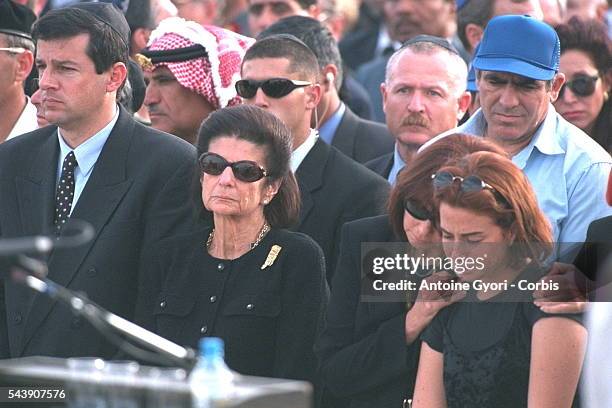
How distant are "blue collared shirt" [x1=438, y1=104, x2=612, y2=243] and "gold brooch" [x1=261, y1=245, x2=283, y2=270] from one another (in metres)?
0.74

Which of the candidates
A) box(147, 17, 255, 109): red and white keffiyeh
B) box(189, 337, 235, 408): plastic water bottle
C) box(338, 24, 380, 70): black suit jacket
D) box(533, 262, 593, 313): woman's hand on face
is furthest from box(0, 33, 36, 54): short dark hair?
box(338, 24, 380, 70): black suit jacket

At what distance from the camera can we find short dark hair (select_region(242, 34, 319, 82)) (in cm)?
622

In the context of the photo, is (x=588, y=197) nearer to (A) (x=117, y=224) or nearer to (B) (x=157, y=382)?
(A) (x=117, y=224)

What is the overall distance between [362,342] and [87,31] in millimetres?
1809

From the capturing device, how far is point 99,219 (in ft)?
17.3

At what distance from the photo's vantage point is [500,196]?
425 cm

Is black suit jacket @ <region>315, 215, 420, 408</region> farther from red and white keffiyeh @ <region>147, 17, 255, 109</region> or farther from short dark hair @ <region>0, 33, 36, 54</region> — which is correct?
short dark hair @ <region>0, 33, 36, 54</region>

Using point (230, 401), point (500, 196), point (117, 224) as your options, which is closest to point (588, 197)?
point (500, 196)

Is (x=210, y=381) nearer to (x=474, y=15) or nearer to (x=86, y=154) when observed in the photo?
(x=86, y=154)

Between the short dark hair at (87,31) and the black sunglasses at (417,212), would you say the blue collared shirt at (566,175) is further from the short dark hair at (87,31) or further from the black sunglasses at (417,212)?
the short dark hair at (87,31)

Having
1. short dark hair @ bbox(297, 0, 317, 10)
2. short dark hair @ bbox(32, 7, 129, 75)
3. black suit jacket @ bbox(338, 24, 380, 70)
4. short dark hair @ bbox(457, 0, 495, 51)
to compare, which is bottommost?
short dark hair @ bbox(32, 7, 129, 75)

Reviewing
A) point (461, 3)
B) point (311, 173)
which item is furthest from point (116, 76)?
point (461, 3)

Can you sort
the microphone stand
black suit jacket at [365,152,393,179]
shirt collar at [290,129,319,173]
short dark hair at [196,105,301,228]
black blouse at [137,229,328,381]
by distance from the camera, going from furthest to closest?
black suit jacket at [365,152,393,179] < shirt collar at [290,129,319,173] < short dark hair at [196,105,301,228] < black blouse at [137,229,328,381] < the microphone stand

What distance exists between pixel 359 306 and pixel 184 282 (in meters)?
0.67
